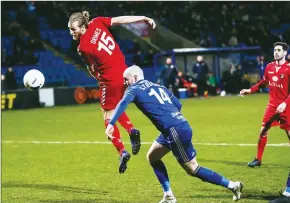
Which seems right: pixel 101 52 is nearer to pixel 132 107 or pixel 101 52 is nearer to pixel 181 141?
pixel 181 141

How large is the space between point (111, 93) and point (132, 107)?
16504mm

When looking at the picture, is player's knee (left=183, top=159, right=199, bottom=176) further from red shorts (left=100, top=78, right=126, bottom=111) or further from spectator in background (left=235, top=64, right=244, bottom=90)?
spectator in background (left=235, top=64, right=244, bottom=90)

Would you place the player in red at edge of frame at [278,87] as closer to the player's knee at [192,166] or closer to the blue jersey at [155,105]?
the player's knee at [192,166]

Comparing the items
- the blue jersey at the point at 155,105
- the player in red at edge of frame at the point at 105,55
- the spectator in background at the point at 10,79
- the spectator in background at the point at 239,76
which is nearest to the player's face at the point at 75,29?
the player in red at edge of frame at the point at 105,55

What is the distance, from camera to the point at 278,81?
33.7 feet

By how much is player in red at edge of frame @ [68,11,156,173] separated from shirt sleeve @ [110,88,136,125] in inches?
57.5

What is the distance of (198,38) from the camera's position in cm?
3438

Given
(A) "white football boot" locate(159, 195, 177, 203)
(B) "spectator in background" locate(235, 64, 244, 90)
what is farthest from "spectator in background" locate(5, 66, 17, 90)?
(A) "white football boot" locate(159, 195, 177, 203)

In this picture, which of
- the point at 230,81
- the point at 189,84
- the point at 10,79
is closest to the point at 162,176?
the point at 10,79

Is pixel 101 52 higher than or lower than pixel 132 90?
higher

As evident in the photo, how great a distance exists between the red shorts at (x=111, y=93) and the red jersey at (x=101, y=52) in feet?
0.26

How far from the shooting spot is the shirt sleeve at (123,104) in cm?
705

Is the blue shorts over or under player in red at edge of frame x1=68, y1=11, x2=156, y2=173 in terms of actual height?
under

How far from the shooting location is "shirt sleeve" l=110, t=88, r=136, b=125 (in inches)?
278
